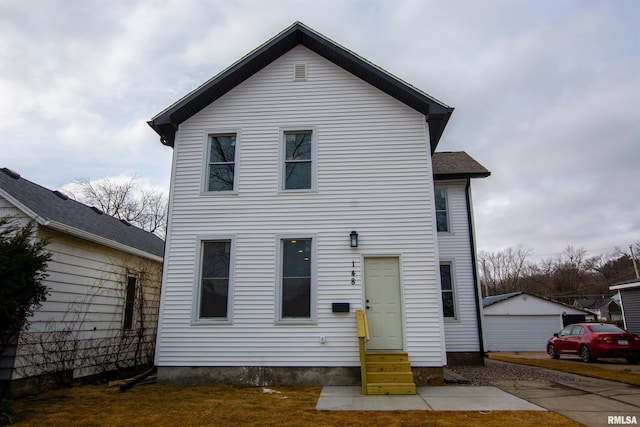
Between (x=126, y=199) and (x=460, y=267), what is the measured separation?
84.6 feet

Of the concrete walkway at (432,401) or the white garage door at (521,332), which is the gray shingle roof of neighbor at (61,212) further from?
the white garage door at (521,332)

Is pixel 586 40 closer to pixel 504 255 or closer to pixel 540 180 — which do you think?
pixel 540 180

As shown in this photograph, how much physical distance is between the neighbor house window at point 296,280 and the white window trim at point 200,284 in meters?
1.05

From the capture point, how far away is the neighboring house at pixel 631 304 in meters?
16.6

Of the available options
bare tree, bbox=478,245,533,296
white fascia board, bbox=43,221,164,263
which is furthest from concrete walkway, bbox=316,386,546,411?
bare tree, bbox=478,245,533,296

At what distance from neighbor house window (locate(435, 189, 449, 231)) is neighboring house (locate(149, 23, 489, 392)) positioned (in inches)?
110

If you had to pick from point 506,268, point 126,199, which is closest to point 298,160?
point 126,199

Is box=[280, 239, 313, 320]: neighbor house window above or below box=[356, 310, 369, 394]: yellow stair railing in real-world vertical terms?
above

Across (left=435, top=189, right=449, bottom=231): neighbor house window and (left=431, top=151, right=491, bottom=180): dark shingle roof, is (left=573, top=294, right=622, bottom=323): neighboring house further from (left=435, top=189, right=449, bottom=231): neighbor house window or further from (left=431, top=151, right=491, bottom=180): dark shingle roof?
(left=435, top=189, right=449, bottom=231): neighbor house window

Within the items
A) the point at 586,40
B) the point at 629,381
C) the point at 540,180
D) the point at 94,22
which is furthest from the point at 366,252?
the point at 540,180

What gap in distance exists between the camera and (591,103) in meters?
18.9

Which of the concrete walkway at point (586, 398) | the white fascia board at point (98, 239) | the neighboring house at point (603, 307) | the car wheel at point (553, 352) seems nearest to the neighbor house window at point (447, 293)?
the concrete walkway at point (586, 398)

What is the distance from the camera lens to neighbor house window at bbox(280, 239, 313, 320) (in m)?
7.75

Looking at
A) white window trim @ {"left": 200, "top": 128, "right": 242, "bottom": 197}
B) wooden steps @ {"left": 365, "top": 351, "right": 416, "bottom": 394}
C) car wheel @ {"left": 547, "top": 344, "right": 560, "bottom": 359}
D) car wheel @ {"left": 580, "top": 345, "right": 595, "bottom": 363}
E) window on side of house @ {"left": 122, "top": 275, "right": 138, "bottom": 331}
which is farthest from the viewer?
car wheel @ {"left": 547, "top": 344, "right": 560, "bottom": 359}
